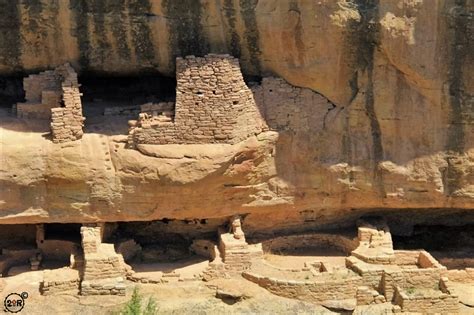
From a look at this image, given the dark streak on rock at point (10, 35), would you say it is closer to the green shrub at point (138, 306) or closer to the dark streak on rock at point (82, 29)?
the dark streak on rock at point (82, 29)

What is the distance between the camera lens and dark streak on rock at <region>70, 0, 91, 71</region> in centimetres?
1195

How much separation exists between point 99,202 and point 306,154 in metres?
3.58

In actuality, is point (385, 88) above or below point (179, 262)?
above

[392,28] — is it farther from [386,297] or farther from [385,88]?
[386,297]

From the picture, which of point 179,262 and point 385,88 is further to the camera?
point 179,262

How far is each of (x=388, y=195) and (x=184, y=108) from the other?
12.7 ft

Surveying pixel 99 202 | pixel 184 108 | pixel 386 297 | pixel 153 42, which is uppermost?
pixel 153 42

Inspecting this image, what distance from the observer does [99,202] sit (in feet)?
40.9

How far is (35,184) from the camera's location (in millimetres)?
12141

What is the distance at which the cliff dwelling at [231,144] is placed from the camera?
12000 millimetres

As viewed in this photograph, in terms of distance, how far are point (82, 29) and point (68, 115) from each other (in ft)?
4.56

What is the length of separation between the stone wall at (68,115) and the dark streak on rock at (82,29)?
39cm

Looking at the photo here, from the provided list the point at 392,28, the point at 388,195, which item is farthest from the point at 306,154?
the point at 392,28

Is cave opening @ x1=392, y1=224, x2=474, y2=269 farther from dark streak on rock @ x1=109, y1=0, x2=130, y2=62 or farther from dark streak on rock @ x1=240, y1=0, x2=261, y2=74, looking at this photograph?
dark streak on rock @ x1=109, y1=0, x2=130, y2=62
